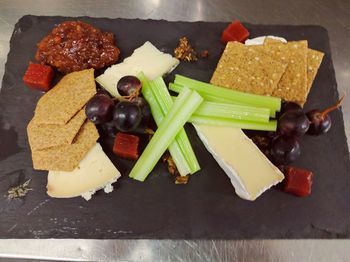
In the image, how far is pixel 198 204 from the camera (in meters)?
2.00

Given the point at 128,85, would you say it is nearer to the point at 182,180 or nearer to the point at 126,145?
the point at 126,145

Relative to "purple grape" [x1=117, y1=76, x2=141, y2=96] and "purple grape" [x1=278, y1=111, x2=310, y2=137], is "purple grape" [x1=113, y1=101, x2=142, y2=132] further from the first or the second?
"purple grape" [x1=278, y1=111, x2=310, y2=137]

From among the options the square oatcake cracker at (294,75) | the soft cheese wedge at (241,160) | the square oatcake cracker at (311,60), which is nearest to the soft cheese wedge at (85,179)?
the soft cheese wedge at (241,160)

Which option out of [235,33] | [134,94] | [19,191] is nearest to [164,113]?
[134,94]

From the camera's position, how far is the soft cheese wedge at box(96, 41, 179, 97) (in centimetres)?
219

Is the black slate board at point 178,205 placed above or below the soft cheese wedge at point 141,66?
below

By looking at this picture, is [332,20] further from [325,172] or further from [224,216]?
[224,216]

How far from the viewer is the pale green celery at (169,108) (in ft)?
6.72

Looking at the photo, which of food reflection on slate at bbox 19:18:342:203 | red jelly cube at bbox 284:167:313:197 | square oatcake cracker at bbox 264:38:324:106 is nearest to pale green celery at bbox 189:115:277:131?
food reflection on slate at bbox 19:18:342:203

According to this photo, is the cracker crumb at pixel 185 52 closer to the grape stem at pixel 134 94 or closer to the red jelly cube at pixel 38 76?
the grape stem at pixel 134 94

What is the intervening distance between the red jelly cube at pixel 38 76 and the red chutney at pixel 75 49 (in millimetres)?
55

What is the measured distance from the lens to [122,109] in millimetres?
1896

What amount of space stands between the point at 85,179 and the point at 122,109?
1.36 feet

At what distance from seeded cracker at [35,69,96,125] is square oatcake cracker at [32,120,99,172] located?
14 centimetres
